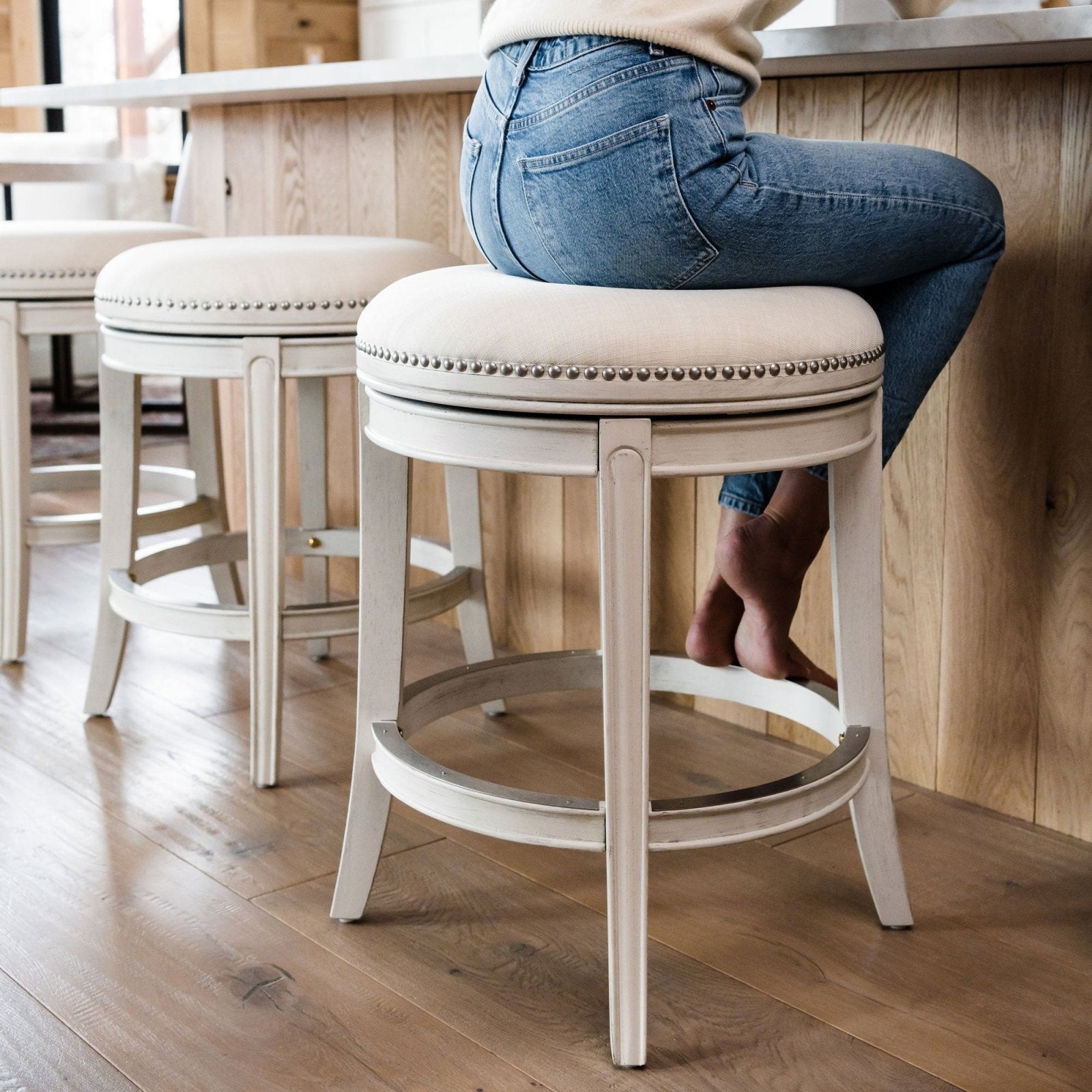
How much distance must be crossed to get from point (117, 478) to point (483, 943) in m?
0.81

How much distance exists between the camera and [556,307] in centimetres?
97

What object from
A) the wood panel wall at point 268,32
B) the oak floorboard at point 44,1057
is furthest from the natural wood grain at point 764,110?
the wood panel wall at point 268,32

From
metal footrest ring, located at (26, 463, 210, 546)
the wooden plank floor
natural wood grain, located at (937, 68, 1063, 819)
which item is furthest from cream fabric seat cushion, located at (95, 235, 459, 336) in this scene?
natural wood grain, located at (937, 68, 1063, 819)

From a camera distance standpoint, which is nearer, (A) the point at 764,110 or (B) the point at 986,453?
(B) the point at 986,453

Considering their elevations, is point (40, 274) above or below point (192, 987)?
above

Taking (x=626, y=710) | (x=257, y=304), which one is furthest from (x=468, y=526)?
(x=626, y=710)

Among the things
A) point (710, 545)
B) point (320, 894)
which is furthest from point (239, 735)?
point (710, 545)

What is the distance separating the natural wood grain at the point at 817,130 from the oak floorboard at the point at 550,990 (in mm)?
417

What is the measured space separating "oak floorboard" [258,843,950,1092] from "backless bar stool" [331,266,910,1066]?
0.17 ft

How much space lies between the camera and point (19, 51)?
5234 millimetres

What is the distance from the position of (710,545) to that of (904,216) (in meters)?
0.69

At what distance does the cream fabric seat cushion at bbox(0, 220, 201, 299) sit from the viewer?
6.13 feet

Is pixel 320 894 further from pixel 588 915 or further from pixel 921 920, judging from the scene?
pixel 921 920

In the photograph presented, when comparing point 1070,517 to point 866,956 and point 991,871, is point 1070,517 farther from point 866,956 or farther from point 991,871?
point 866,956
